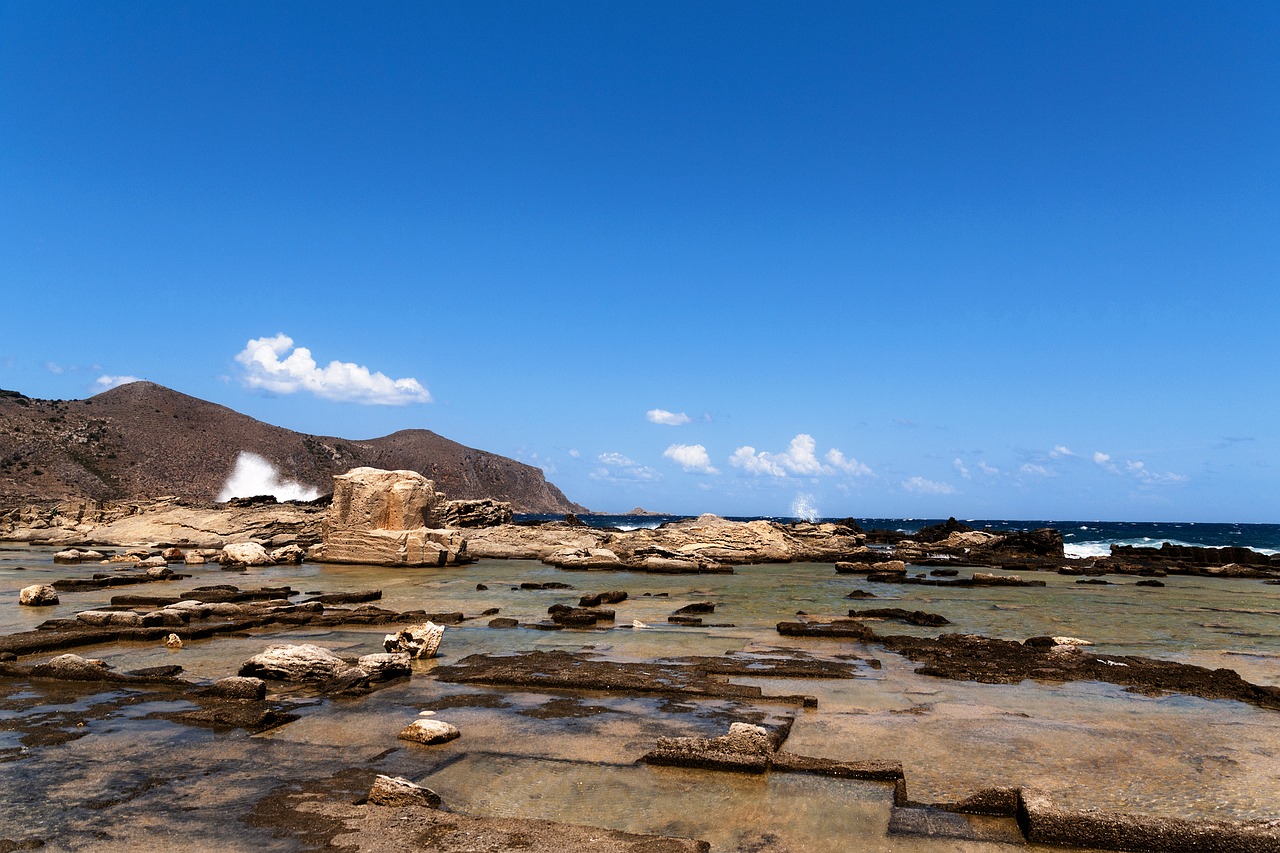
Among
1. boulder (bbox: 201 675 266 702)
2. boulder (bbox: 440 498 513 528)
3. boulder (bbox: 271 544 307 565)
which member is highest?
boulder (bbox: 440 498 513 528)

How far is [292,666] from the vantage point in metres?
7.45

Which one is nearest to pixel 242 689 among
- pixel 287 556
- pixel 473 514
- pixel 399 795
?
pixel 399 795

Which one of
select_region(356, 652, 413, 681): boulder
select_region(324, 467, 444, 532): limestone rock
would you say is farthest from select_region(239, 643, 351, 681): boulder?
select_region(324, 467, 444, 532): limestone rock

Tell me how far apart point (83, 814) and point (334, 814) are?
1.35 metres

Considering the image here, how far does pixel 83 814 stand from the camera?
4.05m

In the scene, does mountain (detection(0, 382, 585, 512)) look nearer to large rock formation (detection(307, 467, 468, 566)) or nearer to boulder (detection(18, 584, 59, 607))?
large rock formation (detection(307, 467, 468, 566))

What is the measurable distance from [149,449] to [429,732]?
86960 millimetres

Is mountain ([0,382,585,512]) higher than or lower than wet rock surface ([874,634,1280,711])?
higher

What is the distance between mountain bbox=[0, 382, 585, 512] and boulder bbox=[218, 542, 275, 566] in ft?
164

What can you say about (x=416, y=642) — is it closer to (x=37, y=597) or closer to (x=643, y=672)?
(x=643, y=672)

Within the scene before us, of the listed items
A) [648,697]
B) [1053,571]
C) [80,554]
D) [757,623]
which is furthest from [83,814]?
[1053,571]

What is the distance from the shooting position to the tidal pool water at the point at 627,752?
4160 mm

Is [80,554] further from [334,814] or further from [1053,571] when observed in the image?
[1053,571]

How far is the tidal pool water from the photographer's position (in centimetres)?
416
